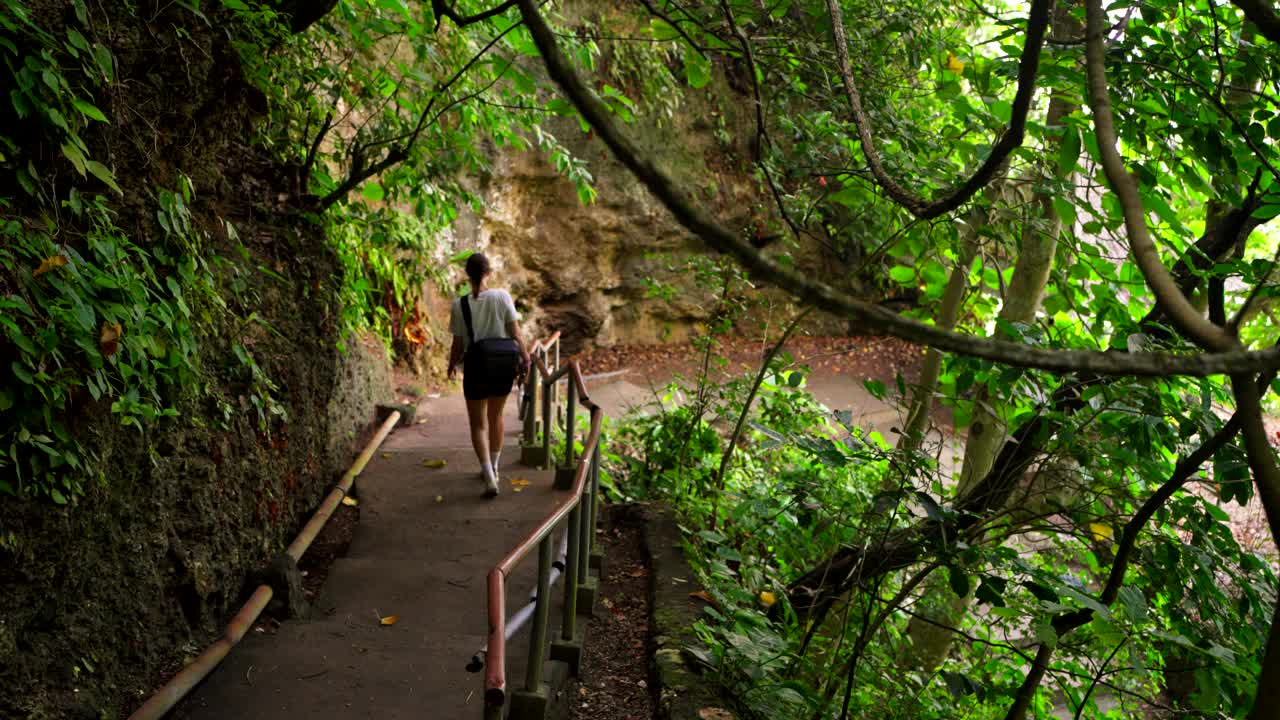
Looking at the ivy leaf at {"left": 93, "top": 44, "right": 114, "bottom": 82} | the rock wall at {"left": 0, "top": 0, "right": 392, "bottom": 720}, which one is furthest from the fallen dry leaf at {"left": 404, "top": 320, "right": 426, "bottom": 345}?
the ivy leaf at {"left": 93, "top": 44, "right": 114, "bottom": 82}

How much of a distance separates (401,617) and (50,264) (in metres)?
2.32

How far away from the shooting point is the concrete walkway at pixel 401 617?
3.52 m

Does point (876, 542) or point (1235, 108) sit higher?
point (1235, 108)

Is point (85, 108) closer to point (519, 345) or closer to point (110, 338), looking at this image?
point (110, 338)

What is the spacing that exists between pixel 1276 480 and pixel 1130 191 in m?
0.63

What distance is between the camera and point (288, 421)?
17.7 ft

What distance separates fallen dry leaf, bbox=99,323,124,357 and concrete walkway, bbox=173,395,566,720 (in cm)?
147

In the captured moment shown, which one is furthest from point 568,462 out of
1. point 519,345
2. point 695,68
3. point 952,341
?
point 952,341

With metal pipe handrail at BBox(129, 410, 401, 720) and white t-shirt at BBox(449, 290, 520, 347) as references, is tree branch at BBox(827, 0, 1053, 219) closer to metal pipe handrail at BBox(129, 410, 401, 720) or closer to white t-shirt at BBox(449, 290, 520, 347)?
metal pipe handrail at BBox(129, 410, 401, 720)

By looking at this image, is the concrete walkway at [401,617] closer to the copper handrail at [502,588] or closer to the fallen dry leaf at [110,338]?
the copper handrail at [502,588]

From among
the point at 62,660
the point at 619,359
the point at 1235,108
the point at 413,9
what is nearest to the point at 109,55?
the point at 62,660

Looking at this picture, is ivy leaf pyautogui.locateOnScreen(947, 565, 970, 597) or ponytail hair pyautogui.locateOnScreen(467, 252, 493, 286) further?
ponytail hair pyautogui.locateOnScreen(467, 252, 493, 286)

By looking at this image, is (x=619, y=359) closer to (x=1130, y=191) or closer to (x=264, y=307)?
(x=264, y=307)

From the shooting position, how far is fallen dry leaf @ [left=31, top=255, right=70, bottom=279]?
3008 millimetres
